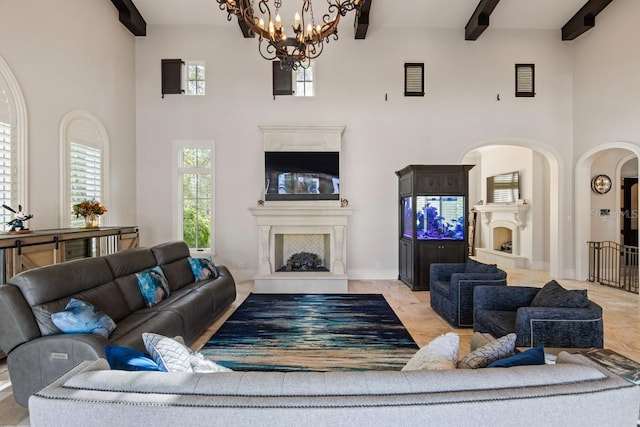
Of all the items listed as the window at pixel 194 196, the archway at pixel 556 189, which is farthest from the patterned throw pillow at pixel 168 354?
the archway at pixel 556 189

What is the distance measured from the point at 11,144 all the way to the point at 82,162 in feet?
4.31

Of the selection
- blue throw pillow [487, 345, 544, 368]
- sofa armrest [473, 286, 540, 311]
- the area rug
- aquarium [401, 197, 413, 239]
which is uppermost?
aquarium [401, 197, 413, 239]

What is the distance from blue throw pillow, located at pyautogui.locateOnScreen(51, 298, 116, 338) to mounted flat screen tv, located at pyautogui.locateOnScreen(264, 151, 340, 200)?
14.0ft

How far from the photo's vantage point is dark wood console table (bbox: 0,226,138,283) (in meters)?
3.49

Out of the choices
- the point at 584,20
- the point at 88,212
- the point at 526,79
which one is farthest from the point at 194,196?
the point at 584,20

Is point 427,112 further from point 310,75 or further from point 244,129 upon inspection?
point 244,129

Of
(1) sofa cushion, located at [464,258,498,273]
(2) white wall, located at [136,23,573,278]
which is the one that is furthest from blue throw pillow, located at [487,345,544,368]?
(2) white wall, located at [136,23,573,278]

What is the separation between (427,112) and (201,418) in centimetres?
709

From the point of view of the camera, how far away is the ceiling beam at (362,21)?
6.36 meters

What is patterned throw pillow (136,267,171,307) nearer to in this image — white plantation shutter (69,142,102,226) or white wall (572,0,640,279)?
white plantation shutter (69,142,102,226)

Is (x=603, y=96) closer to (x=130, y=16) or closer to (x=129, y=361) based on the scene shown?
(x=129, y=361)

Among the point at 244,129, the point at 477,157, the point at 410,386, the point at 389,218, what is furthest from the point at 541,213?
the point at 410,386

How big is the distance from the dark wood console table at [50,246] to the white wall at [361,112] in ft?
5.95

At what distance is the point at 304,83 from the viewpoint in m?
7.06
